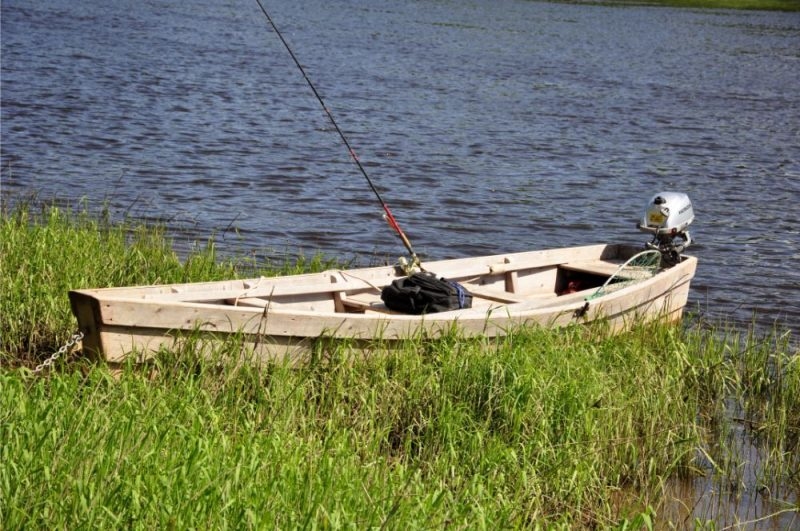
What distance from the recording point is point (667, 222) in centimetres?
977

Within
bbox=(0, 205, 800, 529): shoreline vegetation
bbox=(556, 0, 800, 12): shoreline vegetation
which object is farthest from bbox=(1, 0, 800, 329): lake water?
bbox=(556, 0, 800, 12): shoreline vegetation

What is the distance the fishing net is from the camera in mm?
9344

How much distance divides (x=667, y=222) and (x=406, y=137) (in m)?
9.91

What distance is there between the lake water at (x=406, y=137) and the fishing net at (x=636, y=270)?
1000 mm

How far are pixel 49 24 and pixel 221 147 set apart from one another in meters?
15.5

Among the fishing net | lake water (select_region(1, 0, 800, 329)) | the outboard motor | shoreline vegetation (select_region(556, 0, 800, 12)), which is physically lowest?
shoreline vegetation (select_region(556, 0, 800, 12))

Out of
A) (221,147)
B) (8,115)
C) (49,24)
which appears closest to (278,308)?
(221,147)

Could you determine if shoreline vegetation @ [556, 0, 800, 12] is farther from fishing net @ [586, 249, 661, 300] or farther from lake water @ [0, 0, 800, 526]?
fishing net @ [586, 249, 661, 300]

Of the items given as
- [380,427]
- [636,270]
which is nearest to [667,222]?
[636,270]

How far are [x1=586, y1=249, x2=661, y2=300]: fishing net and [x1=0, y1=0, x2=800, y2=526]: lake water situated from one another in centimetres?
95

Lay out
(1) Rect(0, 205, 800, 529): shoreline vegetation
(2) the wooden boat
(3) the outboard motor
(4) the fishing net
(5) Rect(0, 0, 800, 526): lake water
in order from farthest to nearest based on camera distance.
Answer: (5) Rect(0, 0, 800, 526): lake water, (3) the outboard motor, (4) the fishing net, (2) the wooden boat, (1) Rect(0, 205, 800, 529): shoreline vegetation

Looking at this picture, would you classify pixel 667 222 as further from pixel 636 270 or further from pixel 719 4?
pixel 719 4

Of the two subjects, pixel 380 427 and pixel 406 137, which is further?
pixel 406 137

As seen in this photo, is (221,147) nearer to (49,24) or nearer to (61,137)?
(61,137)
